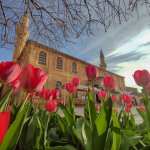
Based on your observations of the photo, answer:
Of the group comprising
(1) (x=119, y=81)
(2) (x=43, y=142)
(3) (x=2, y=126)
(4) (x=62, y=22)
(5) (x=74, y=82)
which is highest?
(1) (x=119, y=81)

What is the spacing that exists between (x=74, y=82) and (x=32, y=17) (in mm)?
2791

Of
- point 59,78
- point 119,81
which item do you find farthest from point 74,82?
point 119,81

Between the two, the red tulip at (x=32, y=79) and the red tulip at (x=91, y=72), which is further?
the red tulip at (x=91, y=72)

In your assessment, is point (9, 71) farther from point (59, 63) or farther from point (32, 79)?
point (59, 63)

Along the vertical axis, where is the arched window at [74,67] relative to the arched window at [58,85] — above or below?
above

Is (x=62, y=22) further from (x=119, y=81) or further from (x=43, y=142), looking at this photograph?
(x=119, y=81)

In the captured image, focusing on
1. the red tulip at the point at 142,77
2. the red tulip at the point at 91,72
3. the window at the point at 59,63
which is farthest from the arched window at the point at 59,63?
the red tulip at the point at 142,77

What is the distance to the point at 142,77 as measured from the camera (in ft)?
4.01

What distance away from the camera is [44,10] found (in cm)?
406

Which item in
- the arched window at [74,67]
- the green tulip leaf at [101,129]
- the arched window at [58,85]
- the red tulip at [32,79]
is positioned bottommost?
the green tulip leaf at [101,129]

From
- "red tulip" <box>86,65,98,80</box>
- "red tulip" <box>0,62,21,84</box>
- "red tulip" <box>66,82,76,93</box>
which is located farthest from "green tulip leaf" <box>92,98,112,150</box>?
"red tulip" <box>66,82,76,93</box>

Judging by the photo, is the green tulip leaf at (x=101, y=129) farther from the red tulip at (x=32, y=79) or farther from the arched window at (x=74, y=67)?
the arched window at (x=74, y=67)

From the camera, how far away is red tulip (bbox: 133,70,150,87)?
47.7 inches

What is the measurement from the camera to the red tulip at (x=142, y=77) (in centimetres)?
121
